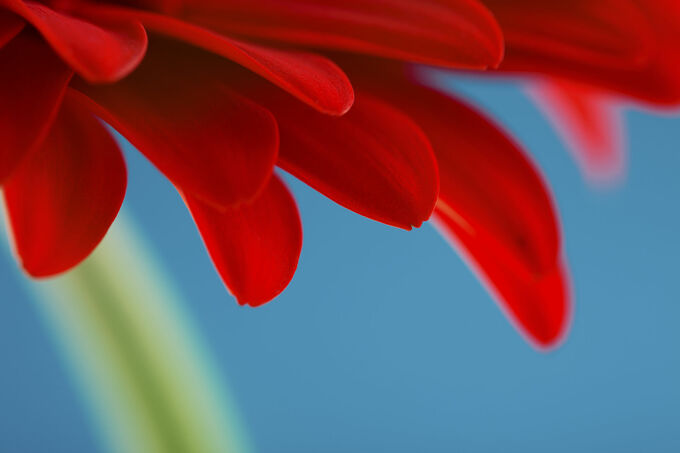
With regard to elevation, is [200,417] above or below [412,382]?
below

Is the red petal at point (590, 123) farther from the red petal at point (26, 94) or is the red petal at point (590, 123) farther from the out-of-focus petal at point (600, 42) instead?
the red petal at point (26, 94)

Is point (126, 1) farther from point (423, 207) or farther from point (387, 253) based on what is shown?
point (387, 253)

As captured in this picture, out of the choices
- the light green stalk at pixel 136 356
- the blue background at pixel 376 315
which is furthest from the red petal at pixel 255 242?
the blue background at pixel 376 315

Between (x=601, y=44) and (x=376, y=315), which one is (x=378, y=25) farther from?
(x=376, y=315)

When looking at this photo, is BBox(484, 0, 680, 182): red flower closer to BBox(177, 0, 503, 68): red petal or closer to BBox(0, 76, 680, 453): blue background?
BBox(177, 0, 503, 68): red petal

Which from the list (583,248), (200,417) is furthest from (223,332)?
(200,417)

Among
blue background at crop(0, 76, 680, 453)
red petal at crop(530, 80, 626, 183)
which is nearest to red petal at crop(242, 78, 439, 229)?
red petal at crop(530, 80, 626, 183)
